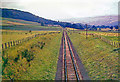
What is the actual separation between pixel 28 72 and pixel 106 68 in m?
10.7

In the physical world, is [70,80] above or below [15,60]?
below

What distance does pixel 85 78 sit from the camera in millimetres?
15016

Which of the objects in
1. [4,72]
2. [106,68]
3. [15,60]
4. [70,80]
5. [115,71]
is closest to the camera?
[70,80]

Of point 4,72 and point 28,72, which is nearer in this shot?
point 4,72

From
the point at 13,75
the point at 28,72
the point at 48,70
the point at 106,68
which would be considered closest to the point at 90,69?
the point at 106,68

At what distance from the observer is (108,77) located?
1486cm

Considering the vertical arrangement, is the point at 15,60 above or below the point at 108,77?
above

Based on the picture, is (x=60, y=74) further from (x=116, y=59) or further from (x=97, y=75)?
(x=116, y=59)

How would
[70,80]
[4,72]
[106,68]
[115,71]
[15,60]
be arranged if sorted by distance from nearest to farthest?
[70,80]
[4,72]
[115,71]
[106,68]
[15,60]

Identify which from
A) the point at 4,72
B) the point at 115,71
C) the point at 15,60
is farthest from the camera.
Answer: the point at 15,60

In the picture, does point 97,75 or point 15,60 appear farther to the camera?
point 15,60

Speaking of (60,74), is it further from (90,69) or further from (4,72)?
(4,72)

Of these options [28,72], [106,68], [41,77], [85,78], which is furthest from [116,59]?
[28,72]

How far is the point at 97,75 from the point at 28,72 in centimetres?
888
